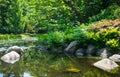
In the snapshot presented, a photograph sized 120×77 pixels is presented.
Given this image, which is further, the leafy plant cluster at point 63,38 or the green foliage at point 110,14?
the green foliage at point 110,14

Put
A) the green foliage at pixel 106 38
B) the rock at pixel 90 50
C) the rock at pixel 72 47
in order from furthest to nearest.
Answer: the rock at pixel 72 47
the rock at pixel 90 50
the green foliage at pixel 106 38

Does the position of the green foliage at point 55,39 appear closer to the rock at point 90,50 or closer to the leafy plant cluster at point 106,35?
the leafy plant cluster at point 106,35

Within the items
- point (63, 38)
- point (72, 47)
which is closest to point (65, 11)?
point (63, 38)

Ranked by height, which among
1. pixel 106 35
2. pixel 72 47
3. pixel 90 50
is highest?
pixel 106 35

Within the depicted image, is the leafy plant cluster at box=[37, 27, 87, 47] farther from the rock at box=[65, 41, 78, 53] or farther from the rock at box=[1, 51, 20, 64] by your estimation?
the rock at box=[1, 51, 20, 64]

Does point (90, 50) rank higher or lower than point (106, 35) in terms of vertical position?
lower

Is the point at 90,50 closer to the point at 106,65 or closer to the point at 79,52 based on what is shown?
the point at 79,52

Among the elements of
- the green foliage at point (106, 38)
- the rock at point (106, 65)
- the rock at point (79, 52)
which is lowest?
the rock at point (79, 52)

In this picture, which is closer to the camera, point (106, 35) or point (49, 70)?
point (49, 70)

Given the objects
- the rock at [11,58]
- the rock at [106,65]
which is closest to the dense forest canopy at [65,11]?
the rock at [11,58]

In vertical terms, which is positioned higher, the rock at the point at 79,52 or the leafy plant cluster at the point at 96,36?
the leafy plant cluster at the point at 96,36

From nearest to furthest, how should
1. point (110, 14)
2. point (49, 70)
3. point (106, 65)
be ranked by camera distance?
point (49, 70) < point (106, 65) < point (110, 14)

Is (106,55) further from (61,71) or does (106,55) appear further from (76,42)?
(61,71)

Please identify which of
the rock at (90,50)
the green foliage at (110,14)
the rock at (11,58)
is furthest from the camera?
the green foliage at (110,14)
